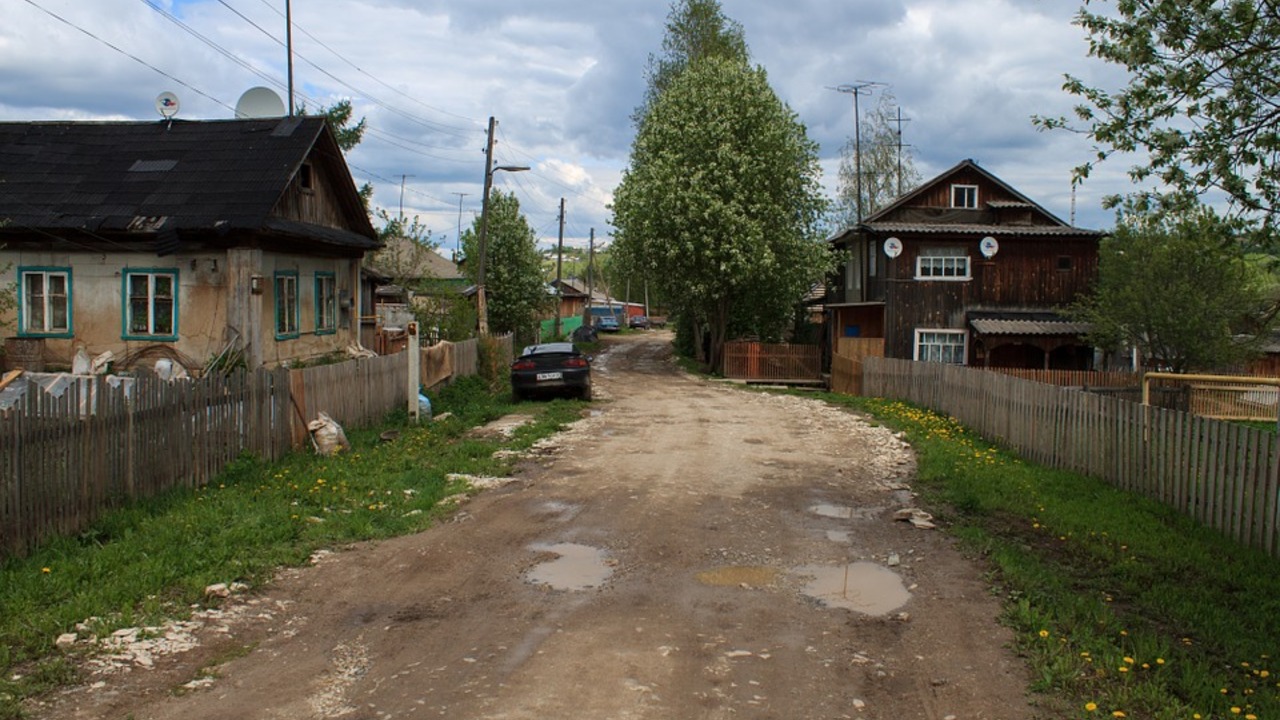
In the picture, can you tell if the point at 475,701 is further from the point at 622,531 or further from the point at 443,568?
the point at 622,531

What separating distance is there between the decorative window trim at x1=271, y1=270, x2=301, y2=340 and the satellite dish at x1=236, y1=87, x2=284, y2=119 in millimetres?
4200

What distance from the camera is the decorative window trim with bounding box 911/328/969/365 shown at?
33750 mm

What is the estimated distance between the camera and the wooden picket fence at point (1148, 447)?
8.98m

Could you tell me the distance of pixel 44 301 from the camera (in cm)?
1753

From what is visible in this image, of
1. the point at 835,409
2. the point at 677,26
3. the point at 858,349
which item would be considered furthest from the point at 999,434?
the point at 677,26

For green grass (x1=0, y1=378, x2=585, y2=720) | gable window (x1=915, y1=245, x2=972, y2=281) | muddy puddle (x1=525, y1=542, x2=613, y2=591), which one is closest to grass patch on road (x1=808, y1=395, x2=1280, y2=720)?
muddy puddle (x1=525, y1=542, x2=613, y2=591)

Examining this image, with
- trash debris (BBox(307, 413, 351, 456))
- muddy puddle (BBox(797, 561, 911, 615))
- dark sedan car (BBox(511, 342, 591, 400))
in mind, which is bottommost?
muddy puddle (BBox(797, 561, 911, 615))

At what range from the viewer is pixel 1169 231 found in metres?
26.8

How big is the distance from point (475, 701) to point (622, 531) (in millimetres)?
4425

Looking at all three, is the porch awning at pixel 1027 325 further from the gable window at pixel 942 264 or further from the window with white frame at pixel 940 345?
the gable window at pixel 942 264

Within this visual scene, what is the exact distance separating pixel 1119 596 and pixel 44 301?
18.1m

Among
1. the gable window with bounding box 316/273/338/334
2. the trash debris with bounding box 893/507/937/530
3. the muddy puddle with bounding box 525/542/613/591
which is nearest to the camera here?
the muddy puddle with bounding box 525/542/613/591

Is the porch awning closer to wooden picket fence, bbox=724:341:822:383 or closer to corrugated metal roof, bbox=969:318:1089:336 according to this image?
corrugated metal roof, bbox=969:318:1089:336

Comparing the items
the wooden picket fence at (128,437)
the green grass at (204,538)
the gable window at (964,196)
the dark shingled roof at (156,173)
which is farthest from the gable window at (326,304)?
the gable window at (964,196)
